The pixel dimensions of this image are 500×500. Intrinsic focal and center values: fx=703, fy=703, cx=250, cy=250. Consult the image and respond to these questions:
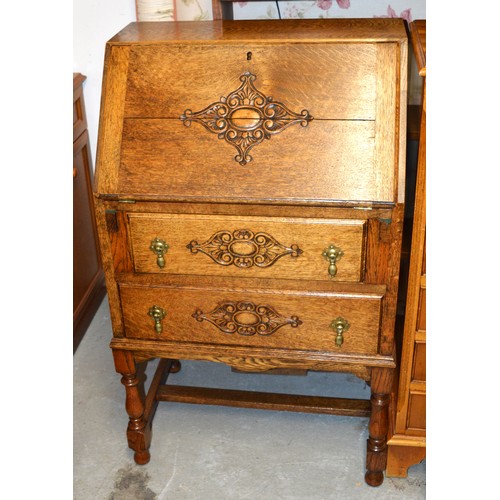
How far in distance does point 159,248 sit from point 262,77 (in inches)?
21.6

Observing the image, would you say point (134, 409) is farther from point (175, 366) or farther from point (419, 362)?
point (419, 362)

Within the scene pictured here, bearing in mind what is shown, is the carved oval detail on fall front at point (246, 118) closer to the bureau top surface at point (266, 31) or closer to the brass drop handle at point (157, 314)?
the bureau top surface at point (266, 31)

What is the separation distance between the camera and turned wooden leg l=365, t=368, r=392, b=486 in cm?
210

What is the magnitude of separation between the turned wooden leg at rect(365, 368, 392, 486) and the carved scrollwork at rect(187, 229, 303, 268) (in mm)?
480

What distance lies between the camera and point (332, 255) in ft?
6.19

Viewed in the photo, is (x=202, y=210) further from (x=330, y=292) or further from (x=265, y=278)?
(x=330, y=292)

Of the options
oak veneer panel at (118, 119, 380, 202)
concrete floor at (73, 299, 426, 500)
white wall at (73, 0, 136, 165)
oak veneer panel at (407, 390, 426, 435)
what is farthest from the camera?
white wall at (73, 0, 136, 165)

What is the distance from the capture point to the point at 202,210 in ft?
6.27

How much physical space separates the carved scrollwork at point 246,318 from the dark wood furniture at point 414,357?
0.34 meters

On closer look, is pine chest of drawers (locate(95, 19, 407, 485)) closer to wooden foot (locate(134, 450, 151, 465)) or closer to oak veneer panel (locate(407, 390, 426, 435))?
oak veneer panel (locate(407, 390, 426, 435))

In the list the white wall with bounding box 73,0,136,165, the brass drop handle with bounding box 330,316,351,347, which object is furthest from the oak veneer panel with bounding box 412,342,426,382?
the white wall with bounding box 73,0,136,165

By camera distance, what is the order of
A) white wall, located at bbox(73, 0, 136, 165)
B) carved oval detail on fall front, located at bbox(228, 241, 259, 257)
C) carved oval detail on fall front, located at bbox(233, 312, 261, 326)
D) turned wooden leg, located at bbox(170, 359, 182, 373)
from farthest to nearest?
turned wooden leg, located at bbox(170, 359, 182, 373) < white wall, located at bbox(73, 0, 136, 165) < carved oval detail on fall front, located at bbox(233, 312, 261, 326) < carved oval detail on fall front, located at bbox(228, 241, 259, 257)

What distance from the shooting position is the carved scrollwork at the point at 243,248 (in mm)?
1920

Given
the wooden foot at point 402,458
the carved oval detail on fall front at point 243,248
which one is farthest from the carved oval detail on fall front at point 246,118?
the wooden foot at point 402,458
